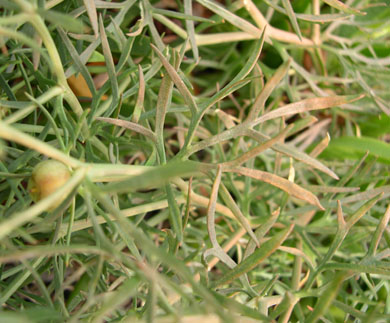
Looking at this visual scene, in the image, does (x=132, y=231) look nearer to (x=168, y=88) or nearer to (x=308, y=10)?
(x=168, y=88)

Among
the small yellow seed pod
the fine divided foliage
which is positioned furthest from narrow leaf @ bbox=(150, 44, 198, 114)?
the small yellow seed pod

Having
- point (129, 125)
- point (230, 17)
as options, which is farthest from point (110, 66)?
point (230, 17)

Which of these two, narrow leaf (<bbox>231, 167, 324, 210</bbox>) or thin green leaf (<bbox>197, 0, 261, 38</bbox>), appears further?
thin green leaf (<bbox>197, 0, 261, 38</bbox>)

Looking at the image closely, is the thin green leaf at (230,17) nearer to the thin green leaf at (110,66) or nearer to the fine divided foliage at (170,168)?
the fine divided foliage at (170,168)

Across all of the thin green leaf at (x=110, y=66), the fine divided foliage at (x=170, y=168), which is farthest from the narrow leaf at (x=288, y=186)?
the thin green leaf at (x=110, y=66)

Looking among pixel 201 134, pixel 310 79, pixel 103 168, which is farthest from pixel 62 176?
pixel 310 79

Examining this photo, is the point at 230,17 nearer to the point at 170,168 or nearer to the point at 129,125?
the point at 129,125

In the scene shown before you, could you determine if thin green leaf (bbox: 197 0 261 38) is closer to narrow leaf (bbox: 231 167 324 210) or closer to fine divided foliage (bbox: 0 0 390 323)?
fine divided foliage (bbox: 0 0 390 323)
